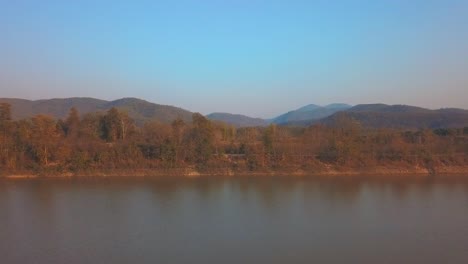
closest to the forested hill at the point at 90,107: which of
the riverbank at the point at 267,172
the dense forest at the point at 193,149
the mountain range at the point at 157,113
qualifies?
the mountain range at the point at 157,113

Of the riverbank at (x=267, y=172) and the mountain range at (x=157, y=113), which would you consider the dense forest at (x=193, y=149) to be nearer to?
the riverbank at (x=267, y=172)

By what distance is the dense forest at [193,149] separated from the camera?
72.0 ft

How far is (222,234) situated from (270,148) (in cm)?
1333

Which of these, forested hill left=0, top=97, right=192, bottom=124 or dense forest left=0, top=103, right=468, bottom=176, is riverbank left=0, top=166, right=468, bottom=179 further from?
forested hill left=0, top=97, right=192, bottom=124

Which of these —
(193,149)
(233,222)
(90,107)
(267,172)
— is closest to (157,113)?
(90,107)

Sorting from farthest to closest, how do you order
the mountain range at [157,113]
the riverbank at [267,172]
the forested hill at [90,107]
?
the forested hill at [90,107] < the mountain range at [157,113] < the riverbank at [267,172]

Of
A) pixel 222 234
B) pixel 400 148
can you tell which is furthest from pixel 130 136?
pixel 400 148

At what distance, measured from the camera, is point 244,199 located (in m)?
15.7

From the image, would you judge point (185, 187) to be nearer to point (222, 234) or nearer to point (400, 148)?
point (222, 234)

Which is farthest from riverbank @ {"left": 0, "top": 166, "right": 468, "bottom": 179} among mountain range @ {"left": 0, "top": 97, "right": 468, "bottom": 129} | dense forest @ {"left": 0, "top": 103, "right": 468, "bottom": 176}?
mountain range @ {"left": 0, "top": 97, "right": 468, "bottom": 129}

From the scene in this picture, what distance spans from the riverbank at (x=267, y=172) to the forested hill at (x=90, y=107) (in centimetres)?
3441

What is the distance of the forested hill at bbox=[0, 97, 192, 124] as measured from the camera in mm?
58344

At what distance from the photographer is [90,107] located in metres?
69.9

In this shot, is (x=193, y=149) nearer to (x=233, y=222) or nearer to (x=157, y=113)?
(x=233, y=222)
